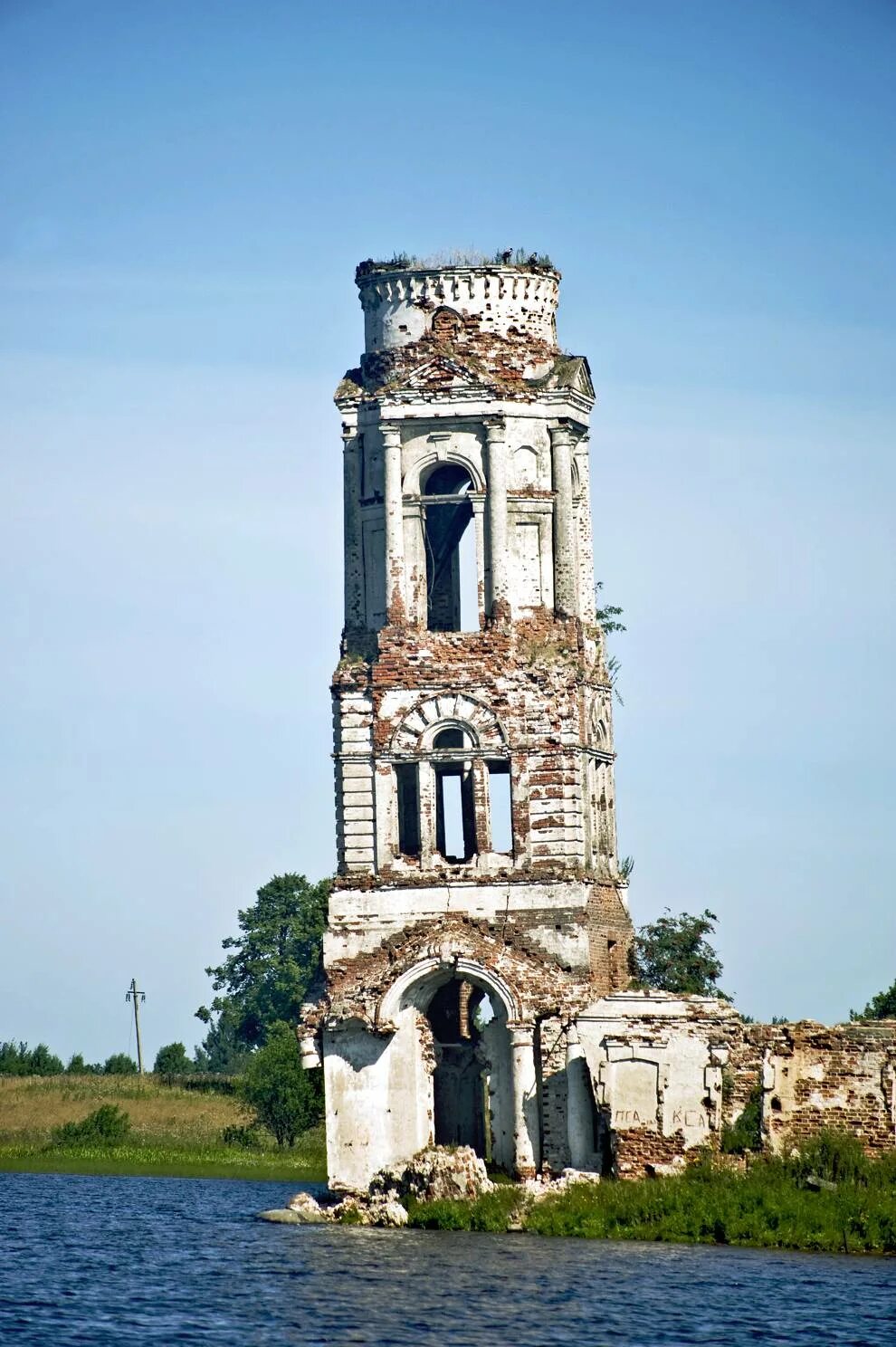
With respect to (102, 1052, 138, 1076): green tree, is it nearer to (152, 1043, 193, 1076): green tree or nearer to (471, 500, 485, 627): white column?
(152, 1043, 193, 1076): green tree

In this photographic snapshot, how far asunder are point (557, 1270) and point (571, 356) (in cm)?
1466

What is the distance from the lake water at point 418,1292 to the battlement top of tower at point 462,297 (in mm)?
12849

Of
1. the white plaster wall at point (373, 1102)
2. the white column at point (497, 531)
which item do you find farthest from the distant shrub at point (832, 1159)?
the white column at point (497, 531)

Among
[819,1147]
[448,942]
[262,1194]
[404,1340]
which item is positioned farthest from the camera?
[262,1194]

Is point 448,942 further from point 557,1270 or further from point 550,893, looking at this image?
point 557,1270

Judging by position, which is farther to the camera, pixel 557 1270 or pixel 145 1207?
pixel 145 1207

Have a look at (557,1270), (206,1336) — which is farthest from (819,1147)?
(206,1336)

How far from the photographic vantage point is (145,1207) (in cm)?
4738

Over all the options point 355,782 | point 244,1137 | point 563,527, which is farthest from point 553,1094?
point 244,1137

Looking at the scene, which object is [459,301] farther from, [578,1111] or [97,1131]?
[97,1131]

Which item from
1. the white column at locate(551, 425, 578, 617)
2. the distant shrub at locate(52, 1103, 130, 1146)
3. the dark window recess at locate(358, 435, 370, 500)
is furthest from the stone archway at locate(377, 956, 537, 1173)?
the distant shrub at locate(52, 1103, 130, 1146)

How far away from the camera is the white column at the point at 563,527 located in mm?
44938

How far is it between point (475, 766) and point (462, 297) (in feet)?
22.0

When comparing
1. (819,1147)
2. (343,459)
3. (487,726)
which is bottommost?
(819,1147)
